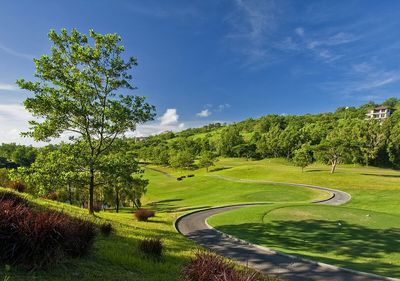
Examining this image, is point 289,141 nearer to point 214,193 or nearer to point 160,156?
point 160,156

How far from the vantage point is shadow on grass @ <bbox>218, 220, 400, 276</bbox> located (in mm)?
17406

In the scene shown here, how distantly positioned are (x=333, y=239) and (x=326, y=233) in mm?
1964

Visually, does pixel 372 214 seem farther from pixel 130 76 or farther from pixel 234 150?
pixel 234 150

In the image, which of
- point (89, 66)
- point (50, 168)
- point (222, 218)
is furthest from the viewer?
point (222, 218)

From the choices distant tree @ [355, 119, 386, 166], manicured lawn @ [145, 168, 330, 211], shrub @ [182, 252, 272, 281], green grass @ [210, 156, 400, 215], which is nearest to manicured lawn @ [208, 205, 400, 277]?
green grass @ [210, 156, 400, 215]

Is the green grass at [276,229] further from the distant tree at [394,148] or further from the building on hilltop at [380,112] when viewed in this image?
the building on hilltop at [380,112]

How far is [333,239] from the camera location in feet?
75.2

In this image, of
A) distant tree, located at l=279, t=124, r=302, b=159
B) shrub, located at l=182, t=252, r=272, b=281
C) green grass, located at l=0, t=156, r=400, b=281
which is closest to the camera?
shrub, located at l=182, t=252, r=272, b=281

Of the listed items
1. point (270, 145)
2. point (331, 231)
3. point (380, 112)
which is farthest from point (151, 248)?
point (380, 112)

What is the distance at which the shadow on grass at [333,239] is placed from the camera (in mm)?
17406

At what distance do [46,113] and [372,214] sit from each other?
33857mm

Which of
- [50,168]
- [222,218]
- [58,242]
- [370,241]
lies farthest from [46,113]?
[370,241]

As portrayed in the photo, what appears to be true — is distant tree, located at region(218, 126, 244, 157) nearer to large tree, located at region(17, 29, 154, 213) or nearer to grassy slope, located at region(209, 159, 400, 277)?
grassy slope, located at region(209, 159, 400, 277)

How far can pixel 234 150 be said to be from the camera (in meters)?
143
